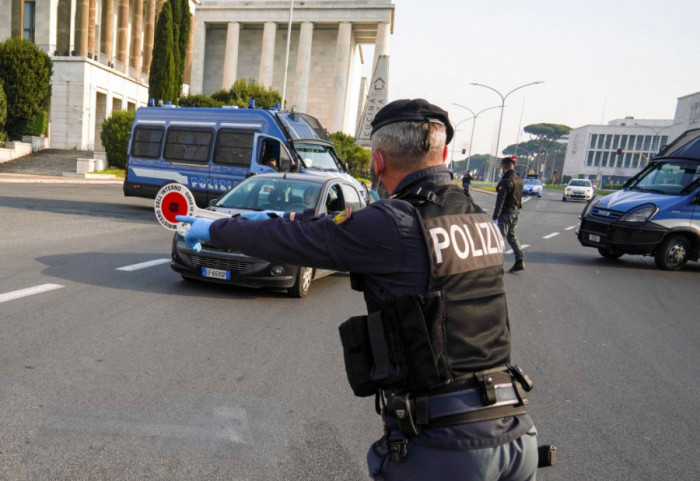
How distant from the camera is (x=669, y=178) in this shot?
12312mm

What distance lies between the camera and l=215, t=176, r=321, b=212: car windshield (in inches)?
317

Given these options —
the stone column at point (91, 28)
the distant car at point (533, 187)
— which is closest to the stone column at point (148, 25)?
the stone column at point (91, 28)

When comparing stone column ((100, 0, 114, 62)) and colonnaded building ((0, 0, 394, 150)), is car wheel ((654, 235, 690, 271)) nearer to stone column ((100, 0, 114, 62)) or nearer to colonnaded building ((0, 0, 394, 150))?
colonnaded building ((0, 0, 394, 150))

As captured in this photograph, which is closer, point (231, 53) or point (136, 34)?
point (136, 34)

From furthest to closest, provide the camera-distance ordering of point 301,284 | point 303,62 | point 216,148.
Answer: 1. point 303,62
2. point 216,148
3. point 301,284

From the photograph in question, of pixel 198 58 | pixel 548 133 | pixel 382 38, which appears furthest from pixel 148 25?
pixel 548 133

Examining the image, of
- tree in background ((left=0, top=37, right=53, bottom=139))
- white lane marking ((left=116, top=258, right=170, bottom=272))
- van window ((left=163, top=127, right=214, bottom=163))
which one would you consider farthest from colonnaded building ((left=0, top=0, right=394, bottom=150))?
white lane marking ((left=116, top=258, right=170, bottom=272))

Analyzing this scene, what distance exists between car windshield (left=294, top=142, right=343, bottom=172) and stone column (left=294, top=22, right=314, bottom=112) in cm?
4053

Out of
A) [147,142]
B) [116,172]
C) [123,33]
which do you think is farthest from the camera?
[123,33]

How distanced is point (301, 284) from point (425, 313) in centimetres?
566

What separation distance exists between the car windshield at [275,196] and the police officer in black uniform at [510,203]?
3.78m

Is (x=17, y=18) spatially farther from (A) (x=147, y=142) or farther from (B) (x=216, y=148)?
(B) (x=216, y=148)

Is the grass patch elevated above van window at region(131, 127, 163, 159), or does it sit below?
below

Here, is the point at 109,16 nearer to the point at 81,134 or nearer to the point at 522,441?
the point at 81,134
